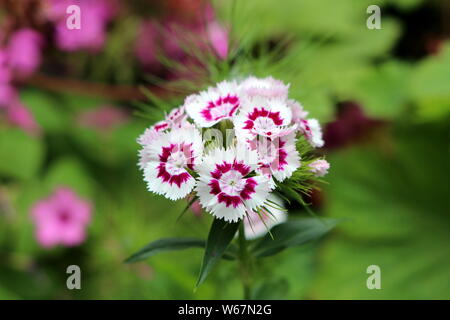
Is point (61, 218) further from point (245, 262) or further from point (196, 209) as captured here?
point (245, 262)

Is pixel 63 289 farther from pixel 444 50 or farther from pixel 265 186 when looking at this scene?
pixel 444 50

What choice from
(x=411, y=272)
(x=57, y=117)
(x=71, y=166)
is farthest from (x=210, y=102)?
(x=57, y=117)

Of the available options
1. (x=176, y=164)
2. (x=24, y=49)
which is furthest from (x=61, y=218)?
(x=176, y=164)

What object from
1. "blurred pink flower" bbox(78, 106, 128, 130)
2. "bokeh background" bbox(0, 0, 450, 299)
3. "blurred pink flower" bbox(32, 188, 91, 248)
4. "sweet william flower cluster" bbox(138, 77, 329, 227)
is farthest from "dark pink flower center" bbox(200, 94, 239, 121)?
"blurred pink flower" bbox(78, 106, 128, 130)

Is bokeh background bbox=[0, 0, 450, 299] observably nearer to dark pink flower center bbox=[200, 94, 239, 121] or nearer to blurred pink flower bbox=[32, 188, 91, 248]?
blurred pink flower bbox=[32, 188, 91, 248]

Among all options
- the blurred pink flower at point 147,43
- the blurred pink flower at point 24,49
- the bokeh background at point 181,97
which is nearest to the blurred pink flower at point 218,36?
the bokeh background at point 181,97

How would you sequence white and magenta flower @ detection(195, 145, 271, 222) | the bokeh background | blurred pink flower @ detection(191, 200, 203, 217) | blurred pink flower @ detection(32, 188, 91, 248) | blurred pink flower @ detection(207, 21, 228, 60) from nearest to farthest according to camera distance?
white and magenta flower @ detection(195, 145, 271, 222)
blurred pink flower @ detection(191, 200, 203, 217)
the bokeh background
blurred pink flower @ detection(32, 188, 91, 248)
blurred pink flower @ detection(207, 21, 228, 60)

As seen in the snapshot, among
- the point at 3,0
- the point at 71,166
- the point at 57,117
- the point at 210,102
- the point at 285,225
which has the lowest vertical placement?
the point at 285,225

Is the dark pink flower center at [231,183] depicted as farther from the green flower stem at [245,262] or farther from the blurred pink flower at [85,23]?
the blurred pink flower at [85,23]
